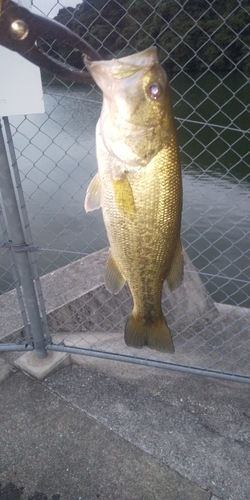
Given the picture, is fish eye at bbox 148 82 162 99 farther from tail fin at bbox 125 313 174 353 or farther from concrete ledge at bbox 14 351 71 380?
concrete ledge at bbox 14 351 71 380

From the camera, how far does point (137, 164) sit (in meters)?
1.50

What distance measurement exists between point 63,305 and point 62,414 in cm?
88

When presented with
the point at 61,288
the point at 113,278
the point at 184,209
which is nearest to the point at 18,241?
the point at 113,278

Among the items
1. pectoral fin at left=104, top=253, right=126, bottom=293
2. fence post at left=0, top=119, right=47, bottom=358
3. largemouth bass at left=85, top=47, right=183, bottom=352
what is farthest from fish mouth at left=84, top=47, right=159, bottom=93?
fence post at left=0, top=119, right=47, bottom=358

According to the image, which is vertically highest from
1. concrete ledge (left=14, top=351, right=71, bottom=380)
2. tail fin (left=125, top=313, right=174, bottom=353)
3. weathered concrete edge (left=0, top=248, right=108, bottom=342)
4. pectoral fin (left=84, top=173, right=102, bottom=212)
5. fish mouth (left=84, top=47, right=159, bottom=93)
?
fish mouth (left=84, top=47, right=159, bottom=93)

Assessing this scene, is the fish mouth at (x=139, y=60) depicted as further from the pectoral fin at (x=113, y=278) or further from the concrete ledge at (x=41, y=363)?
the concrete ledge at (x=41, y=363)

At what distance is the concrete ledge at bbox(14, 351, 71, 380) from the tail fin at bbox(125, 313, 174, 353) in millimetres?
1068

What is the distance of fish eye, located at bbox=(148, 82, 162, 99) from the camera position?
4.73 feet

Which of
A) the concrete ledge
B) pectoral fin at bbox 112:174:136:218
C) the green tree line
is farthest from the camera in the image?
the concrete ledge

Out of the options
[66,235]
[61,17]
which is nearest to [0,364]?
[61,17]

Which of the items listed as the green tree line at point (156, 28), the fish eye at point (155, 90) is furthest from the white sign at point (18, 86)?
the fish eye at point (155, 90)

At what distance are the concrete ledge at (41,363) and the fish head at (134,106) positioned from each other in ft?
5.98

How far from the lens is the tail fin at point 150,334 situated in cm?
198

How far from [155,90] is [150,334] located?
1086 mm
